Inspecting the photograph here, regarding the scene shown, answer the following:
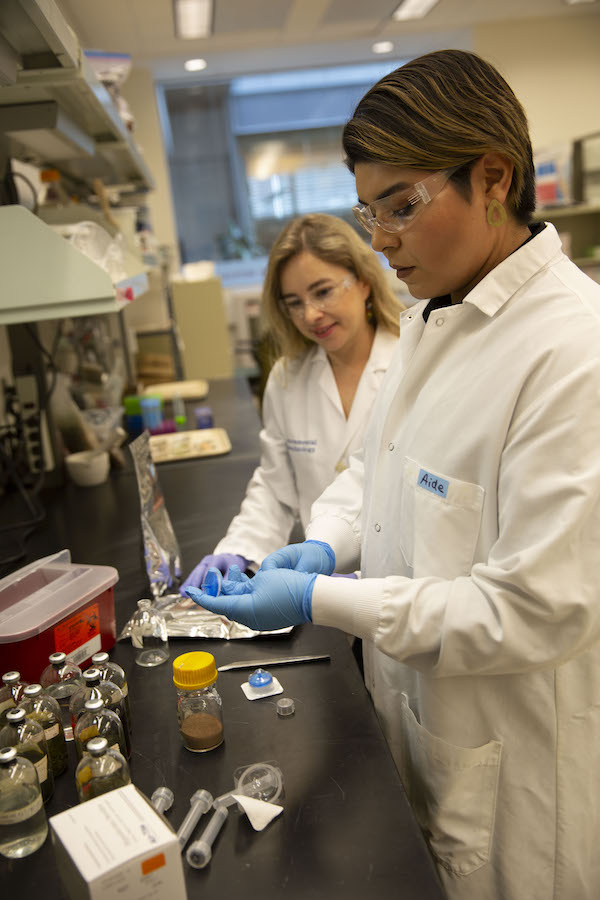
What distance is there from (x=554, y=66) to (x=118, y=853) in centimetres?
727

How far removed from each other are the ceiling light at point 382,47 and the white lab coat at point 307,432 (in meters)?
5.27

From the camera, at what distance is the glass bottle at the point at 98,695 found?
37.2 inches

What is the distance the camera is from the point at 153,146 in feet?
19.8

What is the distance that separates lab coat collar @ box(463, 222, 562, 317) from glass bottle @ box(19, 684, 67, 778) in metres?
0.82

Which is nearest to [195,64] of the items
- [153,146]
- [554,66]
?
[153,146]

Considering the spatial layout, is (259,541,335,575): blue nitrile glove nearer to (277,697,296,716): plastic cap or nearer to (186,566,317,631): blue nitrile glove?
(186,566,317,631): blue nitrile glove

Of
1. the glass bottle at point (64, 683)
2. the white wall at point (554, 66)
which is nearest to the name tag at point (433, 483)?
the glass bottle at point (64, 683)

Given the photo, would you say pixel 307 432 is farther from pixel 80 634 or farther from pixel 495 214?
pixel 495 214

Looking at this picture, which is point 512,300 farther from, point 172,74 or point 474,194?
point 172,74

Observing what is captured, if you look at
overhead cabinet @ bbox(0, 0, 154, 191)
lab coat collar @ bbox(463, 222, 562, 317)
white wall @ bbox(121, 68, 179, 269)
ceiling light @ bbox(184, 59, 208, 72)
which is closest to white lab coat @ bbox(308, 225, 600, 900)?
lab coat collar @ bbox(463, 222, 562, 317)

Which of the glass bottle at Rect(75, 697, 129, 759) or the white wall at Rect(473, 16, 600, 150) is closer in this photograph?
the glass bottle at Rect(75, 697, 129, 759)

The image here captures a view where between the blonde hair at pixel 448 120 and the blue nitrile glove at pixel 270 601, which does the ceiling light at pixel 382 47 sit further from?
the blue nitrile glove at pixel 270 601

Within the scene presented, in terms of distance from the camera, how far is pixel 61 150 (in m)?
2.37

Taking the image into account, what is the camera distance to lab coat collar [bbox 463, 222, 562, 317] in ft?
3.18
